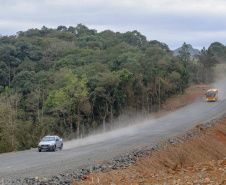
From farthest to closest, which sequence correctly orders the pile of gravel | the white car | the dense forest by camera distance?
the dense forest → the white car → the pile of gravel

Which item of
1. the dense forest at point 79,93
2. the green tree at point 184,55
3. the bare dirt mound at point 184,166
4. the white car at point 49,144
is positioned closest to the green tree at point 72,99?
the dense forest at point 79,93

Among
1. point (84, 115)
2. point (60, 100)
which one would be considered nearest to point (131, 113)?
point (84, 115)

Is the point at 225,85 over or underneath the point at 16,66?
underneath

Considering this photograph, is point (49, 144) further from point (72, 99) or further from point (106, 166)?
point (72, 99)

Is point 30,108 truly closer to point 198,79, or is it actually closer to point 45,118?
point 45,118

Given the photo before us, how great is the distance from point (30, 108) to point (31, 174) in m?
39.1

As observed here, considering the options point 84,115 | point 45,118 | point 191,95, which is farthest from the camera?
point 191,95

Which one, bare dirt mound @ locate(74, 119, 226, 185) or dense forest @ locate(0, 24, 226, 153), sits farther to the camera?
dense forest @ locate(0, 24, 226, 153)

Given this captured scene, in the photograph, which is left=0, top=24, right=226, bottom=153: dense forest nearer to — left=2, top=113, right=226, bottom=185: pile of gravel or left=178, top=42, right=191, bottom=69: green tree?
left=178, top=42, right=191, bottom=69: green tree

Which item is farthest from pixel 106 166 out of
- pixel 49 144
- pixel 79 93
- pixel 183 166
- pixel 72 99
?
pixel 79 93

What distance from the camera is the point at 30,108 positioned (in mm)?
57500

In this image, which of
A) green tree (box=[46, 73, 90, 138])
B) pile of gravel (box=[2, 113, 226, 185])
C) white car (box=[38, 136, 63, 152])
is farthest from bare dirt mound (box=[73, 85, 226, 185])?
green tree (box=[46, 73, 90, 138])

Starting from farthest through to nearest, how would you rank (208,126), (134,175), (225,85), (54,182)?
(225,85) → (208,126) → (134,175) → (54,182)

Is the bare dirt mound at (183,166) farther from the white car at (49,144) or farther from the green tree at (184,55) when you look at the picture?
the green tree at (184,55)
